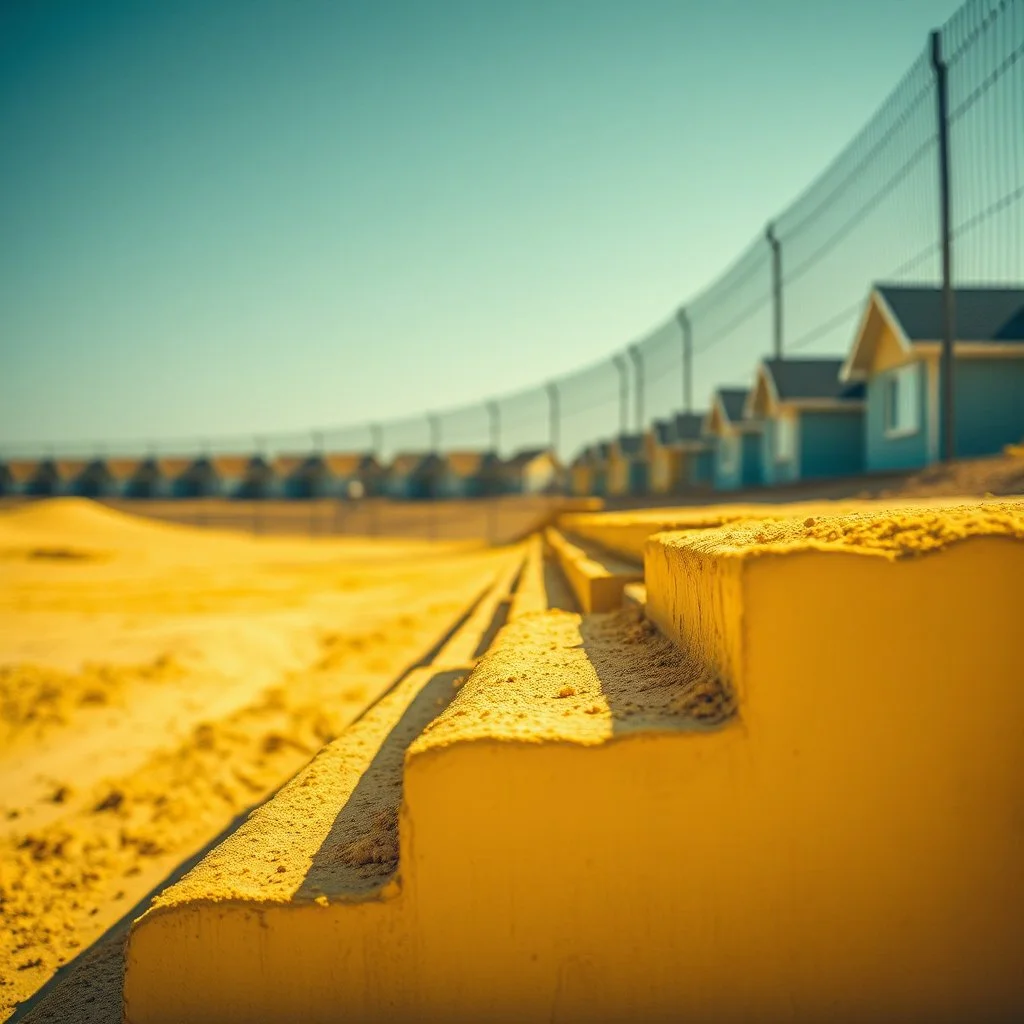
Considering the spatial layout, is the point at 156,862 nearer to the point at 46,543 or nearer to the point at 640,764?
the point at 640,764

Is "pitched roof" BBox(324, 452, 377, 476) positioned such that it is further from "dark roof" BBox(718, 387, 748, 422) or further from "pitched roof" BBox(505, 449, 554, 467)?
"dark roof" BBox(718, 387, 748, 422)

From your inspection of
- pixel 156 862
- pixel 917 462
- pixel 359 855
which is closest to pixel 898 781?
pixel 359 855

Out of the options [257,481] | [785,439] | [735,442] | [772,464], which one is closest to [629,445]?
[735,442]

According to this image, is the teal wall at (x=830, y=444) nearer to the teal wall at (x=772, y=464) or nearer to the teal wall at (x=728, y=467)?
the teal wall at (x=772, y=464)

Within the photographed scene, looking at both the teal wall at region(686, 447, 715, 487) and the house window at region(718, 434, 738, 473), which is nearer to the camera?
the house window at region(718, 434, 738, 473)

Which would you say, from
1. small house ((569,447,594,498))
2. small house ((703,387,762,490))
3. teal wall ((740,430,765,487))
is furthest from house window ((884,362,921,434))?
small house ((569,447,594,498))

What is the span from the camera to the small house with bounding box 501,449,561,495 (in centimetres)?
6112

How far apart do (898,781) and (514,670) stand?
1038 millimetres

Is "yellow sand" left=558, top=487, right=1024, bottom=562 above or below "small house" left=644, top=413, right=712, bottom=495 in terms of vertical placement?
below

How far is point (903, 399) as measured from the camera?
15.9m

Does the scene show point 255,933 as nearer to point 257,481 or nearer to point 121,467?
point 257,481

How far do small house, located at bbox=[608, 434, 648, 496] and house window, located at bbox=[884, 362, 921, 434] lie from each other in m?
24.1

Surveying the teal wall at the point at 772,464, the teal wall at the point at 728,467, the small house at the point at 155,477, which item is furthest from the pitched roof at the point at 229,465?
the teal wall at the point at 772,464

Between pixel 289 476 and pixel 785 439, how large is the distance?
5245 cm
